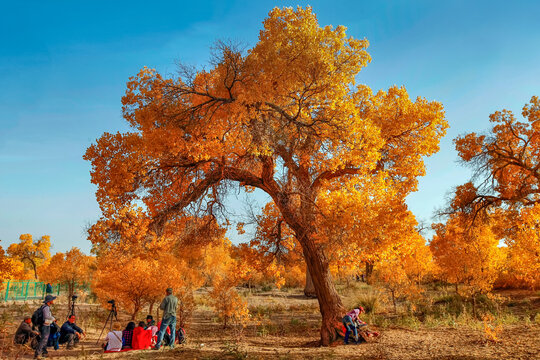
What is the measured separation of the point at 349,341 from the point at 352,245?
317cm

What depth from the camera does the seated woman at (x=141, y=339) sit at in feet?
31.9

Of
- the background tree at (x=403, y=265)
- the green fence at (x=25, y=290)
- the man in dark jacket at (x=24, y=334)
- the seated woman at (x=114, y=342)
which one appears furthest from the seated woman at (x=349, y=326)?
the green fence at (x=25, y=290)

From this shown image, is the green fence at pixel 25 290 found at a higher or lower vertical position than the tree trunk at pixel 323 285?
lower

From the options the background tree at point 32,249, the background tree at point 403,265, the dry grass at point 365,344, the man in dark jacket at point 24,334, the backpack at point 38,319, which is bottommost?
the dry grass at point 365,344

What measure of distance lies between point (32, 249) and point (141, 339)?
43171 millimetres

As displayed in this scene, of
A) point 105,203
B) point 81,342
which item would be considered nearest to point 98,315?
point 81,342

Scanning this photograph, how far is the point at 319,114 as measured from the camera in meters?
9.47

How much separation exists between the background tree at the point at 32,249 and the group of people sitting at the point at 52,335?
1533 inches

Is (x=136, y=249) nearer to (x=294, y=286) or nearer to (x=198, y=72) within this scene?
(x=198, y=72)

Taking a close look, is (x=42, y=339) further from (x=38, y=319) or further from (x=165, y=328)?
(x=165, y=328)

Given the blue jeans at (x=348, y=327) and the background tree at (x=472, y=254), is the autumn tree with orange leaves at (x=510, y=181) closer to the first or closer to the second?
the background tree at (x=472, y=254)

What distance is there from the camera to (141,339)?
9781mm

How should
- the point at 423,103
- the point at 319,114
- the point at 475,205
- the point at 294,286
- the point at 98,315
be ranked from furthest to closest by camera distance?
the point at 294,286 → the point at 98,315 → the point at 475,205 → the point at 423,103 → the point at 319,114

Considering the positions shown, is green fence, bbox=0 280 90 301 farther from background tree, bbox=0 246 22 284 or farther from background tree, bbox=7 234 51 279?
background tree, bbox=0 246 22 284
